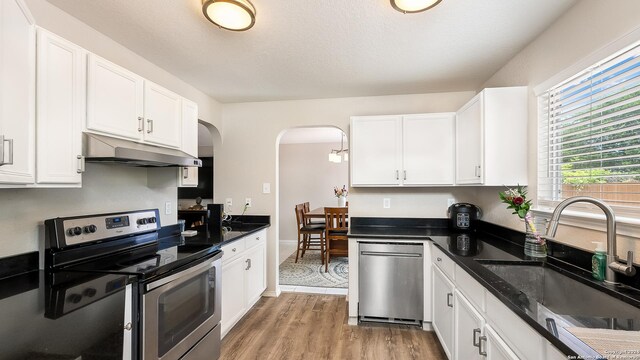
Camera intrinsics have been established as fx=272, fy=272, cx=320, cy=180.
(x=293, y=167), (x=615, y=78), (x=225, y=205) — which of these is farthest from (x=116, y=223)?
(x=293, y=167)

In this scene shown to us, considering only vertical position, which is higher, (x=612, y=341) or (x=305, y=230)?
(x=612, y=341)

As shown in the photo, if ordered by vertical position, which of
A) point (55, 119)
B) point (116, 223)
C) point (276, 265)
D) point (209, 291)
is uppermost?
point (55, 119)

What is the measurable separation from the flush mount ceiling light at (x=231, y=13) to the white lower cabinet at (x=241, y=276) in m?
1.64

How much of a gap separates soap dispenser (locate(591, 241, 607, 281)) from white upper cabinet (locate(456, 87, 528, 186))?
80 cm

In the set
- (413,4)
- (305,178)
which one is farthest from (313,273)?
(413,4)

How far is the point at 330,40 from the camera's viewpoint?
1935mm

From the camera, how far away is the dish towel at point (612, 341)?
30.0 inches

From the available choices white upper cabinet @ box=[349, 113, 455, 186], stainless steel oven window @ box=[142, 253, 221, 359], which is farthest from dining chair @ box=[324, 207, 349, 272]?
stainless steel oven window @ box=[142, 253, 221, 359]

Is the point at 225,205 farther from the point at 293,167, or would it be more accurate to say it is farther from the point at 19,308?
the point at 293,167

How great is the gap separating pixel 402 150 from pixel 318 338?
76.7 inches

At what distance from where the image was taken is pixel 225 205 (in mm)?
3383

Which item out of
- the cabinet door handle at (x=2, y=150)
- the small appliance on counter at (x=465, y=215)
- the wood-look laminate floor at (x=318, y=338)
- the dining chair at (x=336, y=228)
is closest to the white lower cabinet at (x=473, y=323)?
the wood-look laminate floor at (x=318, y=338)

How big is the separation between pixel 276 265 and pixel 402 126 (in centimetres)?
216

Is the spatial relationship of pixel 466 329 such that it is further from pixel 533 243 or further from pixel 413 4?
pixel 413 4
